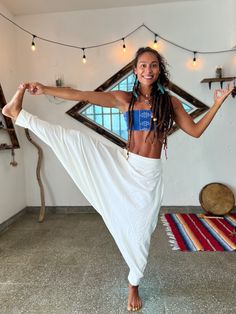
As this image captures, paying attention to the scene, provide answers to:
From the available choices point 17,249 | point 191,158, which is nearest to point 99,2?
point 191,158

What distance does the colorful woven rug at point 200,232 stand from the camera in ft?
8.61

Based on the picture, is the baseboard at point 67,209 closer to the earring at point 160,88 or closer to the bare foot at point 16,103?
the bare foot at point 16,103

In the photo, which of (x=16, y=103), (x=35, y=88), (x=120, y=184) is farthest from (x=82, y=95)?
(x=120, y=184)

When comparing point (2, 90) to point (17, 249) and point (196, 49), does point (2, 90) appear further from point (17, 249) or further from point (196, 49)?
point (196, 49)

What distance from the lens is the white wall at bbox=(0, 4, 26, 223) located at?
3244 millimetres

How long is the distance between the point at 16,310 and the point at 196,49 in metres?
3.38

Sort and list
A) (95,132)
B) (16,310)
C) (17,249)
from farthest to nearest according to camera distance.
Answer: (95,132) < (17,249) < (16,310)

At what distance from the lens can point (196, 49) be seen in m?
3.46

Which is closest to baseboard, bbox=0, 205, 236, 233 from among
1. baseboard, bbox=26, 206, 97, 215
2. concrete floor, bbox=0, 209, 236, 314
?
baseboard, bbox=26, 206, 97, 215

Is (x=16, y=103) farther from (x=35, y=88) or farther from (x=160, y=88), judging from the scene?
(x=160, y=88)

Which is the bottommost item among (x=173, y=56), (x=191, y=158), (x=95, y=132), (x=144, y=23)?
Answer: (x=191, y=158)

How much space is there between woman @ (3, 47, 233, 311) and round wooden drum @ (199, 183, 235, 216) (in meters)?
1.95

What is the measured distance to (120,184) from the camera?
177cm

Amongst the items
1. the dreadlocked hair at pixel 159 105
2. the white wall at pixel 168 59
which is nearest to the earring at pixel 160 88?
the dreadlocked hair at pixel 159 105
